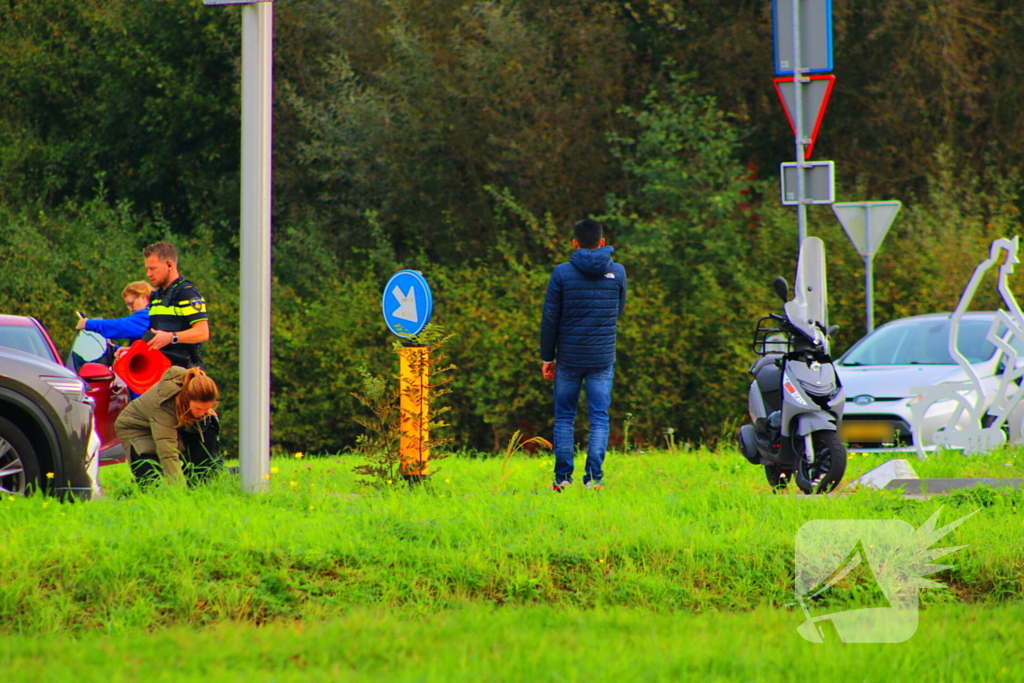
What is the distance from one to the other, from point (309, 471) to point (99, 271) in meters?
8.60

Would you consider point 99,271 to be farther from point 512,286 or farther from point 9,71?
point 9,71

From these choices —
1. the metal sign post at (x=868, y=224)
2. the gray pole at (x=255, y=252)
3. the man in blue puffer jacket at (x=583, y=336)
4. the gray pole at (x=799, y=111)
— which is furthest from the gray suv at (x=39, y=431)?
the metal sign post at (x=868, y=224)

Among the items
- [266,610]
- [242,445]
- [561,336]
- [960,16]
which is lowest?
[266,610]

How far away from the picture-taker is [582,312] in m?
9.13

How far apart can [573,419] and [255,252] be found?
254 cm

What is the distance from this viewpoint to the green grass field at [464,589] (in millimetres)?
4891

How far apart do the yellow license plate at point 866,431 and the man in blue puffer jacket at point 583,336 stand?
143 inches

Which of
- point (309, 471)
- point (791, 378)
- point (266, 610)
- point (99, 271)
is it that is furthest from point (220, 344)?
point (266, 610)

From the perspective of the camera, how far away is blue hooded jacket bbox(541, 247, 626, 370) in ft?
29.9

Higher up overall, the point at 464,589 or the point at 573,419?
the point at 573,419

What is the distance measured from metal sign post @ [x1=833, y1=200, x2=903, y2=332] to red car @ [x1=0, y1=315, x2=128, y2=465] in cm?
752

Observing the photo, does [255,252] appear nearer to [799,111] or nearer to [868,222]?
[799,111]

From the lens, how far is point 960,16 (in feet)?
68.3

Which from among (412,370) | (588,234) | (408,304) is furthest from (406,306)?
(588,234)
